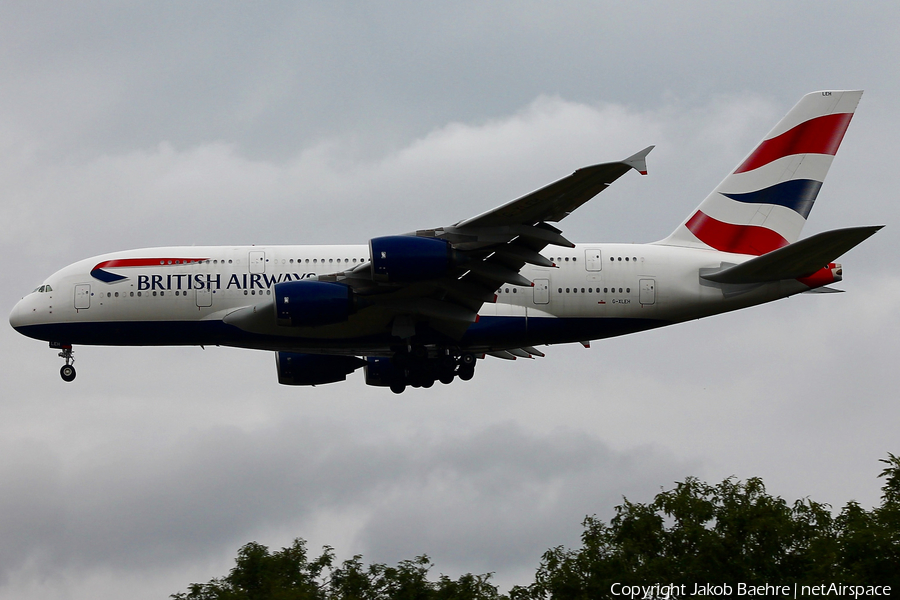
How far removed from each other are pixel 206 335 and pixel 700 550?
15.5 meters

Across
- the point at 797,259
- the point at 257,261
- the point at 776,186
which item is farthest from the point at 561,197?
the point at 776,186

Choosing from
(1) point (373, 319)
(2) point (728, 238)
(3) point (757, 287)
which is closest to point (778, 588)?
(3) point (757, 287)

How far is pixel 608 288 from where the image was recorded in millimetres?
32656

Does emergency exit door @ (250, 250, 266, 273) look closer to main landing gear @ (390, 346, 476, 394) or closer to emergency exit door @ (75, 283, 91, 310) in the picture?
main landing gear @ (390, 346, 476, 394)

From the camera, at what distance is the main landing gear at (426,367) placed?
33094 mm

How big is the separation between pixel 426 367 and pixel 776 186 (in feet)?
42.0

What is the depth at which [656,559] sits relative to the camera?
105 ft

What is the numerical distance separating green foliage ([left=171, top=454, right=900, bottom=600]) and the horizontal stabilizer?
5.74m

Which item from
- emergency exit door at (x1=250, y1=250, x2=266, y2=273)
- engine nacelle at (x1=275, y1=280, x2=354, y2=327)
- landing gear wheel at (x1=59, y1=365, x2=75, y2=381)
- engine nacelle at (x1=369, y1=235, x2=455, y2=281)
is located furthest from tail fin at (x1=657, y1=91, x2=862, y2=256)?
landing gear wheel at (x1=59, y1=365, x2=75, y2=381)

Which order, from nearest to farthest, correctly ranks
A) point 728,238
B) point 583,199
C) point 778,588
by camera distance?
point 583,199, point 778,588, point 728,238

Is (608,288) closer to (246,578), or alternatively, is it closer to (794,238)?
(794,238)

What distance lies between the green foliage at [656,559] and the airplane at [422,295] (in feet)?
18.5

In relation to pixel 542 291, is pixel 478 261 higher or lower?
higher

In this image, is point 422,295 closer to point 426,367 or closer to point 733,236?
point 426,367
